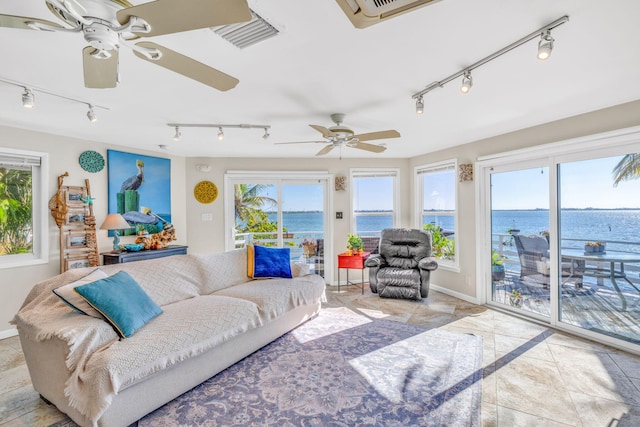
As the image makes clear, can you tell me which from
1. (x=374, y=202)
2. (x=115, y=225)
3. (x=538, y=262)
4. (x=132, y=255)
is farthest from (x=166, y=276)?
(x=538, y=262)

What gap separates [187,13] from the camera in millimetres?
1189

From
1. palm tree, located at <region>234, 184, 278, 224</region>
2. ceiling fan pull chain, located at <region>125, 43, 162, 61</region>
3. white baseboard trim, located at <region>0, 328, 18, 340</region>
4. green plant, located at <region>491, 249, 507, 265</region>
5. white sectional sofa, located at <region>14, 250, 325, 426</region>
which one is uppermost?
ceiling fan pull chain, located at <region>125, 43, 162, 61</region>

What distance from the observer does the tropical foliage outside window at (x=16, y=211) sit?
3.52 metres

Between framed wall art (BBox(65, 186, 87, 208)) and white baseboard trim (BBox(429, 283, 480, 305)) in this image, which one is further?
white baseboard trim (BBox(429, 283, 480, 305))

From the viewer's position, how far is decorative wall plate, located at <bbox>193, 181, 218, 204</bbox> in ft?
17.5

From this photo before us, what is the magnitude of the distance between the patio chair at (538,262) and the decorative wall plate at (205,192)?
4.67 m

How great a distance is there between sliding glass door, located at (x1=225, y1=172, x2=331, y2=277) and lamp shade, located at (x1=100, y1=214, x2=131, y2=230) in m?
1.68

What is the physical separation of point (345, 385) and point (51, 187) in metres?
4.14

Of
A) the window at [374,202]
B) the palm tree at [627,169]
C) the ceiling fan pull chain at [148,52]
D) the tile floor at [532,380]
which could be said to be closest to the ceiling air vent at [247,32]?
the ceiling fan pull chain at [148,52]

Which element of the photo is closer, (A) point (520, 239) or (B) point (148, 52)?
(B) point (148, 52)

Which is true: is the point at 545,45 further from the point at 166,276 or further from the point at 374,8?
the point at 166,276

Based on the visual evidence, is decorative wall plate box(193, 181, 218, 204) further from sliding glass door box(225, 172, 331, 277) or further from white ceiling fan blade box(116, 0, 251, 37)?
white ceiling fan blade box(116, 0, 251, 37)

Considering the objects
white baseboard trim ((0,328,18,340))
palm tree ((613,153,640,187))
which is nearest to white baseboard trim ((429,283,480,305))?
palm tree ((613,153,640,187))

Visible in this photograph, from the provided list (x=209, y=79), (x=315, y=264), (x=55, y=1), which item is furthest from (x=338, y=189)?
(x=55, y=1)
